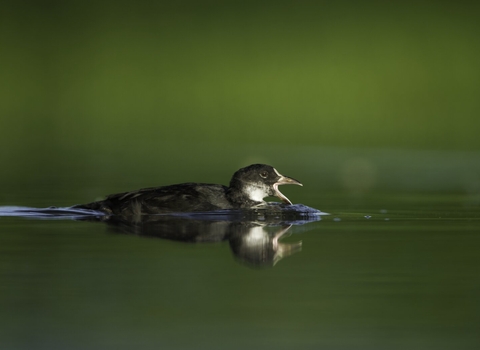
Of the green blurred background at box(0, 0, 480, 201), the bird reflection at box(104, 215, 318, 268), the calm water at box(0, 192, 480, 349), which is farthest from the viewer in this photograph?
the green blurred background at box(0, 0, 480, 201)

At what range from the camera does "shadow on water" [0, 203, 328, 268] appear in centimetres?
1126

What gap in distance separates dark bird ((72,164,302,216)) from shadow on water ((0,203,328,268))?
0.44 feet

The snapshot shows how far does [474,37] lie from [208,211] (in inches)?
1487

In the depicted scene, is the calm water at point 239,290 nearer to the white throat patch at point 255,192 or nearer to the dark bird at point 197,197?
the dark bird at point 197,197

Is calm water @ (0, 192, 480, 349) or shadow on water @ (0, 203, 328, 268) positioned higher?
shadow on water @ (0, 203, 328, 268)

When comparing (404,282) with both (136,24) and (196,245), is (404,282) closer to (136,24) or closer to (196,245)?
(196,245)

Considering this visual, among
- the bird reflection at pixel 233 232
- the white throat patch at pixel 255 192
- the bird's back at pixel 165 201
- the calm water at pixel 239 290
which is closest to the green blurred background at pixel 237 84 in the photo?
the white throat patch at pixel 255 192

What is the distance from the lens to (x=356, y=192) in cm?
1873

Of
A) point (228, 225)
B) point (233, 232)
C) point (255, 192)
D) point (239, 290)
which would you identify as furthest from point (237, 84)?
point (239, 290)

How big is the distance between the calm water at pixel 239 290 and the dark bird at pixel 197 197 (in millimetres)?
1275

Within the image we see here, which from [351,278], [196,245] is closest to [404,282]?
[351,278]

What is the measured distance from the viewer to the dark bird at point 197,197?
563 inches

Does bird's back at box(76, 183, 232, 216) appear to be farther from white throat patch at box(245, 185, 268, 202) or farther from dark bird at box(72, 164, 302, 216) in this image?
white throat patch at box(245, 185, 268, 202)

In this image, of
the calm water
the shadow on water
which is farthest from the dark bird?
the calm water
